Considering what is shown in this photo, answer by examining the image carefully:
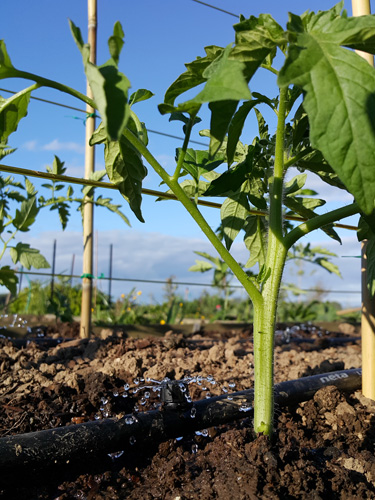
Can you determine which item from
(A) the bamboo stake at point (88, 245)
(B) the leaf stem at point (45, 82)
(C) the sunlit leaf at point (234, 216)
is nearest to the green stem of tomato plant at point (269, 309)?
(C) the sunlit leaf at point (234, 216)

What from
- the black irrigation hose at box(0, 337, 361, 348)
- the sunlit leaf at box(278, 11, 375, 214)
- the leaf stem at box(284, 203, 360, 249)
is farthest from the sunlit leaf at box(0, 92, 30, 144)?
the black irrigation hose at box(0, 337, 361, 348)

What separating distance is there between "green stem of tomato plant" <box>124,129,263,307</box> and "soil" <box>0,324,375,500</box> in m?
0.42

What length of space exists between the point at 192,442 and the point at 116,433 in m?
0.26

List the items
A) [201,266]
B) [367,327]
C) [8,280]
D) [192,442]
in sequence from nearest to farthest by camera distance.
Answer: [192,442], [367,327], [8,280], [201,266]

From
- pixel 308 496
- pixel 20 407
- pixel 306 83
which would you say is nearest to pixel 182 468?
pixel 308 496

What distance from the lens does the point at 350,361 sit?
111 inches

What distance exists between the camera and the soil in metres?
1.22

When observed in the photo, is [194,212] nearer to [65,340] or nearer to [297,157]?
[297,157]

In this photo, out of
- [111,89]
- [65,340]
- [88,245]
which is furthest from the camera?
[88,245]

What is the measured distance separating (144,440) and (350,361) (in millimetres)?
1772

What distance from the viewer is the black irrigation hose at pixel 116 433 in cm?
128

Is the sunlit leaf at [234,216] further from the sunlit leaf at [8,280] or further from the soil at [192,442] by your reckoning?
the sunlit leaf at [8,280]

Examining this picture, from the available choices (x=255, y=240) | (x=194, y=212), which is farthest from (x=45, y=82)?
(x=255, y=240)

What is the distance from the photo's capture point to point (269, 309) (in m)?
1.32
